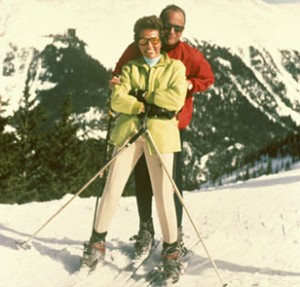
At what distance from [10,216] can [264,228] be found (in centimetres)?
419

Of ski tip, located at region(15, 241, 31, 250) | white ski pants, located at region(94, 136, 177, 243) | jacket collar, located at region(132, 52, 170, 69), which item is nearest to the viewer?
jacket collar, located at region(132, 52, 170, 69)

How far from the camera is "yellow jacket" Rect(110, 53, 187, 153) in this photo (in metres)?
5.49

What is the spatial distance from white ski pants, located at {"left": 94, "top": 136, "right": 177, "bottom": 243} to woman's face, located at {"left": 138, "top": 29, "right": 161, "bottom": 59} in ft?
2.76

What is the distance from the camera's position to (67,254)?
6.88 meters

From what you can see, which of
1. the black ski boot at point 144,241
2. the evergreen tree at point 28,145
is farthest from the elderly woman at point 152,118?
the evergreen tree at point 28,145

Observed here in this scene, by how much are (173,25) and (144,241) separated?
2493 mm

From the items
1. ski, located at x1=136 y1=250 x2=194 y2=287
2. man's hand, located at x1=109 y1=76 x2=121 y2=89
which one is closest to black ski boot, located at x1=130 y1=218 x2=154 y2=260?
ski, located at x1=136 y1=250 x2=194 y2=287

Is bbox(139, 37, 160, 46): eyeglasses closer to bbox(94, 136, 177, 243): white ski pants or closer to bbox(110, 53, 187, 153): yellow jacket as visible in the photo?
bbox(110, 53, 187, 153): yellow jacket

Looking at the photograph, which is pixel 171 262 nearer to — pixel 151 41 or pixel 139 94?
pixel 139 94

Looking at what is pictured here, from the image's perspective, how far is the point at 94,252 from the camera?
20.1ft

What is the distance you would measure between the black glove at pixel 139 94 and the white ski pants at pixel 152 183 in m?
0.38

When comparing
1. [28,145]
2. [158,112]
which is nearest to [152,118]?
[158,112]

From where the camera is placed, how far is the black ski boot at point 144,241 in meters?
6.53

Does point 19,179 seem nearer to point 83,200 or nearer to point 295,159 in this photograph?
point 83,200
